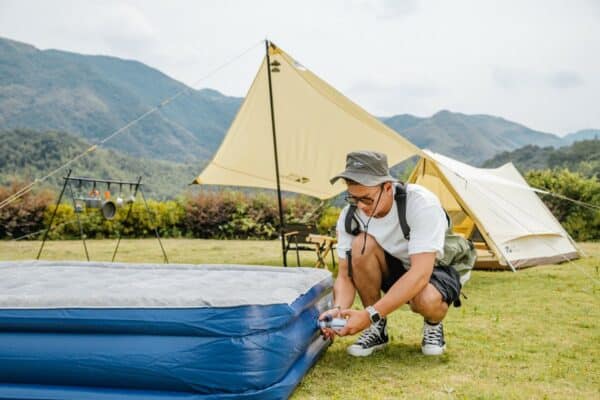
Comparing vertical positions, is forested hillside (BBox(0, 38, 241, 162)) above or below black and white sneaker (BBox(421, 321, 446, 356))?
above

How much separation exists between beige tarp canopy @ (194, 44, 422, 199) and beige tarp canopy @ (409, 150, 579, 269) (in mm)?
630

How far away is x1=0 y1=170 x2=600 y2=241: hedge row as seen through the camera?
427 inches

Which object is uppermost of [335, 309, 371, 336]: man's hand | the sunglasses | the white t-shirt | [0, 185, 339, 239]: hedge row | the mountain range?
the mountain range

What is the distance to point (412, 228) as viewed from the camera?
2.62 m

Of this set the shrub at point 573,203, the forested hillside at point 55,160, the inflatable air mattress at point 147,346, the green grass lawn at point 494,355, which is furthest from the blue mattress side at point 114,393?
the forested hillside at point 55,160

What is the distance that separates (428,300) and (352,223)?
49 cm

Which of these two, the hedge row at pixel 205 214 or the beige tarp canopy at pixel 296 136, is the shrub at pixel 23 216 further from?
the beige tarp canopy at pixel 296 136

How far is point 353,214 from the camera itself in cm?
287

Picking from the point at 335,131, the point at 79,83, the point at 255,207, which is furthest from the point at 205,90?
the point at 335,131

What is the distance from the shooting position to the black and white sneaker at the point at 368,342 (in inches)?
114

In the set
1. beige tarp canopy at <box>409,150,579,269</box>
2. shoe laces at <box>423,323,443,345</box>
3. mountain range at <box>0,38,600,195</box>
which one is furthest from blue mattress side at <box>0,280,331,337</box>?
mountain range at <box>0,38,600,195</box>

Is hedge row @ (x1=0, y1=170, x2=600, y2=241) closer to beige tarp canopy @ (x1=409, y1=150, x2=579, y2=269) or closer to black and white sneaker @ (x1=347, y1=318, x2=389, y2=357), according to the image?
beige tarp canopy @ (x1=409, y1=150, x2=579, y2=269)

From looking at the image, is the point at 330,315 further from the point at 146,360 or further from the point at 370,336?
the point at 146,360

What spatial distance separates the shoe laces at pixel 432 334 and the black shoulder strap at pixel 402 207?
0.51 meters
